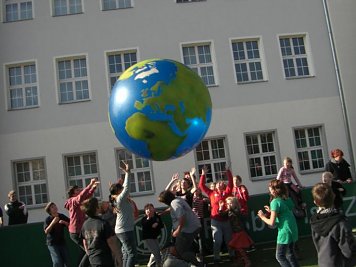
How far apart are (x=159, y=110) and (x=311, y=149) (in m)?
12.1

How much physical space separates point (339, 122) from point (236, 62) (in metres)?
4.09

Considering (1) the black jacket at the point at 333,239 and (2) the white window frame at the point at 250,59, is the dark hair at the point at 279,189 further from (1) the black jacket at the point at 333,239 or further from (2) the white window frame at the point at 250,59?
(2) the white window frame at the point at 250,59

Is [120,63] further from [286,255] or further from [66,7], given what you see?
[286,255]

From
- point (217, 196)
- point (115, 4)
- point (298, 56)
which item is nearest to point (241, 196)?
point (217, 196)

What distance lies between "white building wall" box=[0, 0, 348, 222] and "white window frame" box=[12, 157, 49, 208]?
1.07 feet

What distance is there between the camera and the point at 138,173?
15570 mm

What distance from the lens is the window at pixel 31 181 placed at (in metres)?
15.4

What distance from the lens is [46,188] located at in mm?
15367

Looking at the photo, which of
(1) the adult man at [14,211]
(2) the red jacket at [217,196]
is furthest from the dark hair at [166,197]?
(1) the adult man at [14,211]

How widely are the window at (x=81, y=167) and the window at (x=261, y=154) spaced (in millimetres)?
5245

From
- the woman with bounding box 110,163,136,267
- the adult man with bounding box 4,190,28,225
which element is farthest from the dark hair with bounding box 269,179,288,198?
the adult man with bounding box 4,190,28,225

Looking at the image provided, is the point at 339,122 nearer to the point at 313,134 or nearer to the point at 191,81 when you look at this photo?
the point at 313,134

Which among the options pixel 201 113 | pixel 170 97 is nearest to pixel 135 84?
pixel 170 97

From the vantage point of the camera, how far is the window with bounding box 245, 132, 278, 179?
15683 millimetres
